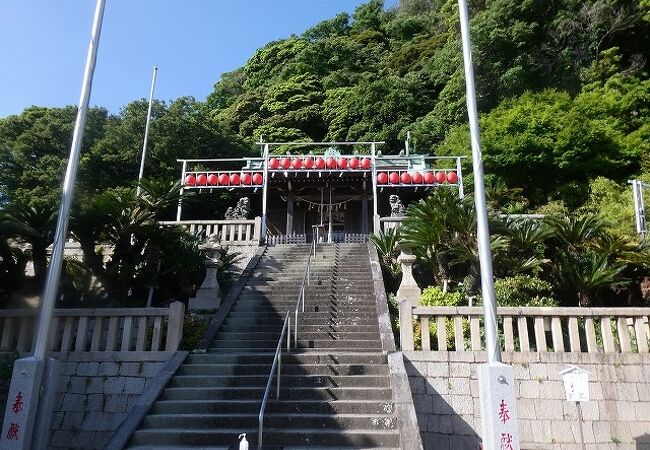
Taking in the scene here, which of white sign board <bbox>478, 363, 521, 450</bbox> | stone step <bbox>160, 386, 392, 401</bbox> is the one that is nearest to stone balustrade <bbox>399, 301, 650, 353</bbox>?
stone step <bbox>160, 386, 392, 401</bbox>

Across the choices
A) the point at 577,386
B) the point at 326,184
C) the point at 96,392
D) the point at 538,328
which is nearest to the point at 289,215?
the point at 326,184

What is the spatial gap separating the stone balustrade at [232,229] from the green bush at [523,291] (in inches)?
333

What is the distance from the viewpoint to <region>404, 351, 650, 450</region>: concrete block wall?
7012mm

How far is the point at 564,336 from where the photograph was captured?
8430 mm

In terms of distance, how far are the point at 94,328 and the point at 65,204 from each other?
2.64 metres

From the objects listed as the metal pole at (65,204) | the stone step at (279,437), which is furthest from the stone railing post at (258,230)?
the stone step at (279,437)

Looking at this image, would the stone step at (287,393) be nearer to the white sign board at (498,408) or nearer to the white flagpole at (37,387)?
the white flagpole at (37,387)

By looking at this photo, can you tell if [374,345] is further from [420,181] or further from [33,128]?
[33,128]

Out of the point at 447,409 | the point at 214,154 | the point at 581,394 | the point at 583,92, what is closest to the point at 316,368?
the point at 447,409

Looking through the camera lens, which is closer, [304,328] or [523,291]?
[304,328]

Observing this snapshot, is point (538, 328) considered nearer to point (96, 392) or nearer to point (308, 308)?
point (308, 308)

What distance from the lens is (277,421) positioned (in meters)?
6.57

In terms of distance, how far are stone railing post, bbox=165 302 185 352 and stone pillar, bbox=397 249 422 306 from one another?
4.96m

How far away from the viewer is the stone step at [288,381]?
24.2 ft
